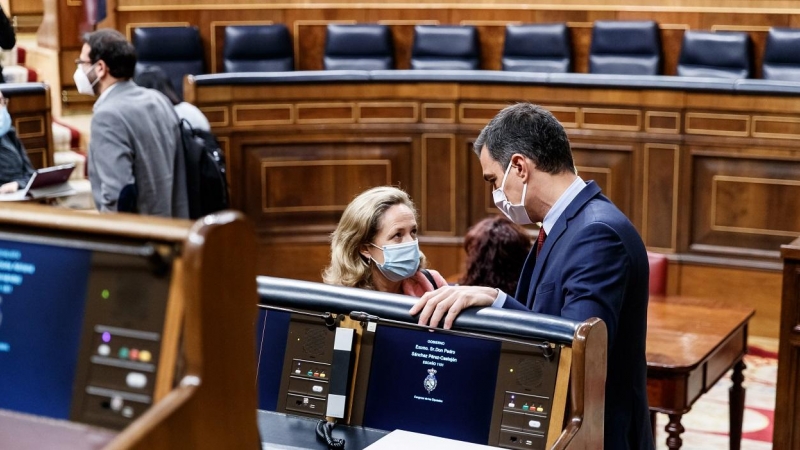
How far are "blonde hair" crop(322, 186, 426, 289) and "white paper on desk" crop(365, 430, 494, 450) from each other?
1020mm

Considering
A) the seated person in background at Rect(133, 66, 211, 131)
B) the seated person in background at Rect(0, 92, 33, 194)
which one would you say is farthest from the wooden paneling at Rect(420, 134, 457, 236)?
the seated person in background at Rect(0, 92, 33, 194)

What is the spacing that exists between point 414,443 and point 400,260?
106cm

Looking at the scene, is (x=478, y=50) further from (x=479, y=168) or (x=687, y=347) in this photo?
(x=687, y=347)

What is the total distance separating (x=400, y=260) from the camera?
8.81ft

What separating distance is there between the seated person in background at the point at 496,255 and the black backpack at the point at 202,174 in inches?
59.8

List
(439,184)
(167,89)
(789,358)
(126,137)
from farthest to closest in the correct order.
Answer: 1. (439,184)
2. (167,89)
3. (126,137)
4. (789,358)

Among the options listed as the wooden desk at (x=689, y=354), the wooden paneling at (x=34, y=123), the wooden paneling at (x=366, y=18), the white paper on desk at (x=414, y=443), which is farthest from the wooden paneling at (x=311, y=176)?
the white paper on desk at (x=414, y=443)

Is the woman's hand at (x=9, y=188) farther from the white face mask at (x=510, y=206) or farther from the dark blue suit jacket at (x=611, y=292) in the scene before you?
the dark blue suit jacket at (x=611, y=292)

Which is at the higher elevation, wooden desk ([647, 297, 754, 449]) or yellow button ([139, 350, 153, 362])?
yellow button ([139, 350, 153, 362])

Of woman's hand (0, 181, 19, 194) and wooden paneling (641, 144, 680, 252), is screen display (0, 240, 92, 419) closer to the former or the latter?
woman's hand (0, 181, 19, 194)

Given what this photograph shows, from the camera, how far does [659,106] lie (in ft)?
19.6

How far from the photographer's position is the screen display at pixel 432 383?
1.74m

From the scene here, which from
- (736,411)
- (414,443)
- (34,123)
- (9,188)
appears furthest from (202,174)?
(414,443)

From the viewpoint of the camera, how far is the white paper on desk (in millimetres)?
1629
